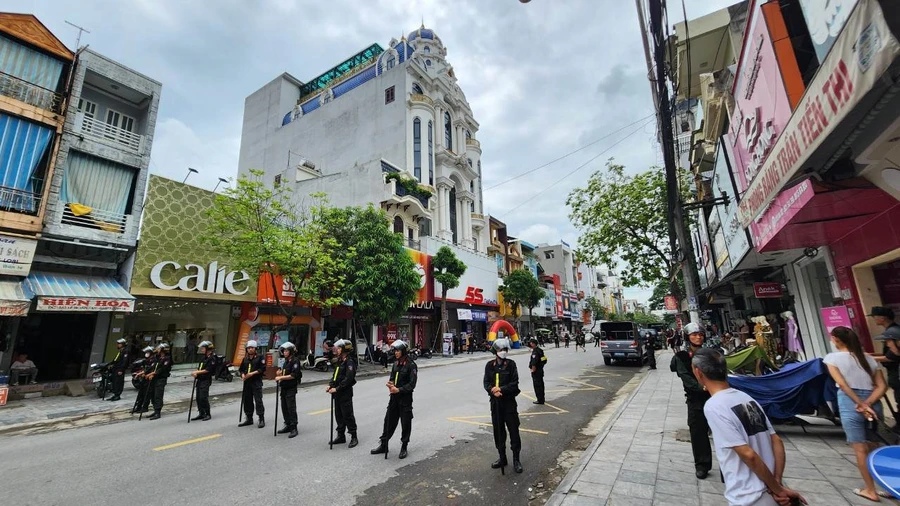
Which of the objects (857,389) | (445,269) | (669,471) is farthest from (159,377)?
(445,269)

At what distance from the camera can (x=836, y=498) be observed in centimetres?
386

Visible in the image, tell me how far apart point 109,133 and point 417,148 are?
24.5 m

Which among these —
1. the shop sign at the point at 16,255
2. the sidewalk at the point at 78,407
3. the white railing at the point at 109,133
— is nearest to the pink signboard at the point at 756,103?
the sidewalk at the point at 78,407

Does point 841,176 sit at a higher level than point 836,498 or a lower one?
higher

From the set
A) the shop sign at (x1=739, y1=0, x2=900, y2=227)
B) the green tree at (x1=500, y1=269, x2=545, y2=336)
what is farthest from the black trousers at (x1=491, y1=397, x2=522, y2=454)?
the green tree at (x1=500, y1=269, x2=545, y2=336)

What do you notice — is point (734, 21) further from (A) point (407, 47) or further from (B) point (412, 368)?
(A) point (407, 47)

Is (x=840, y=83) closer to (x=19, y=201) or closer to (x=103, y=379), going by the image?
(x=103, y=379)

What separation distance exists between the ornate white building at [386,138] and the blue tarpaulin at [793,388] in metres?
25.4

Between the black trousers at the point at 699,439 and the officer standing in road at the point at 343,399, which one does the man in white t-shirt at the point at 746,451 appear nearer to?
the black trousers at the point at 699,439

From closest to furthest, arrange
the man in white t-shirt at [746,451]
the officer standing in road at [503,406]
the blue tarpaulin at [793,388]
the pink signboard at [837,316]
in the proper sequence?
the man in white t-shirt at [746,451]
the officer standing in road at [503,406]
the blue tarpaulin at [793,388]
the pink signboard at [837,316]

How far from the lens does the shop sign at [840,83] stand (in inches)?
110

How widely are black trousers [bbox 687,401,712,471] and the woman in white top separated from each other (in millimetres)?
1254

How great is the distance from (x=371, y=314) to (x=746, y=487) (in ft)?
63.0

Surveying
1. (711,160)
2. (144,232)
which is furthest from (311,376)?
(711,160)
